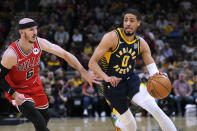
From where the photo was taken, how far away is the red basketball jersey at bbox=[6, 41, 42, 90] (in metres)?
5.11

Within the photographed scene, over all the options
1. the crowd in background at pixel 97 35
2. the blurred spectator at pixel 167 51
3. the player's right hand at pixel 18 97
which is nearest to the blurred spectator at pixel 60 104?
the crowd in background at pixel 97 35

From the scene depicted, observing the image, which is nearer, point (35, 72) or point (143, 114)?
point (35, 72)

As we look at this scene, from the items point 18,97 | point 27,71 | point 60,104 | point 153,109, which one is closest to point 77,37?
point 60,104

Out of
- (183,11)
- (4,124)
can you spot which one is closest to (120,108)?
(4,124)

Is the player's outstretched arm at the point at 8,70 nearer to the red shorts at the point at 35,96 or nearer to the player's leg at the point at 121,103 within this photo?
the red shorts at the point at 35,96

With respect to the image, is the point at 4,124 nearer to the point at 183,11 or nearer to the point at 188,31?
the point at 188,31

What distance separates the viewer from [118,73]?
5.60m

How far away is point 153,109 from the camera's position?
207 inches

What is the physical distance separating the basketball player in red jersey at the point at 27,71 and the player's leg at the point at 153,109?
42.2 inches

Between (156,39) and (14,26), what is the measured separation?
6.41m

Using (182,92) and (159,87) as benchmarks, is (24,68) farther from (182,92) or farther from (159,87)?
(182,92)

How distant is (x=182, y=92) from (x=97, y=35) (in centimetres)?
536

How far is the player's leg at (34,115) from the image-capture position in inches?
183

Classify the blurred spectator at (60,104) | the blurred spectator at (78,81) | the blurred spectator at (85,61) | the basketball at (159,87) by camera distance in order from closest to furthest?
1. the basketball at (159,87)
2. the blurred spectator at (60,104)
3. the blurred spectator at (78,81)
4. the blurred spectator at (85,61)
